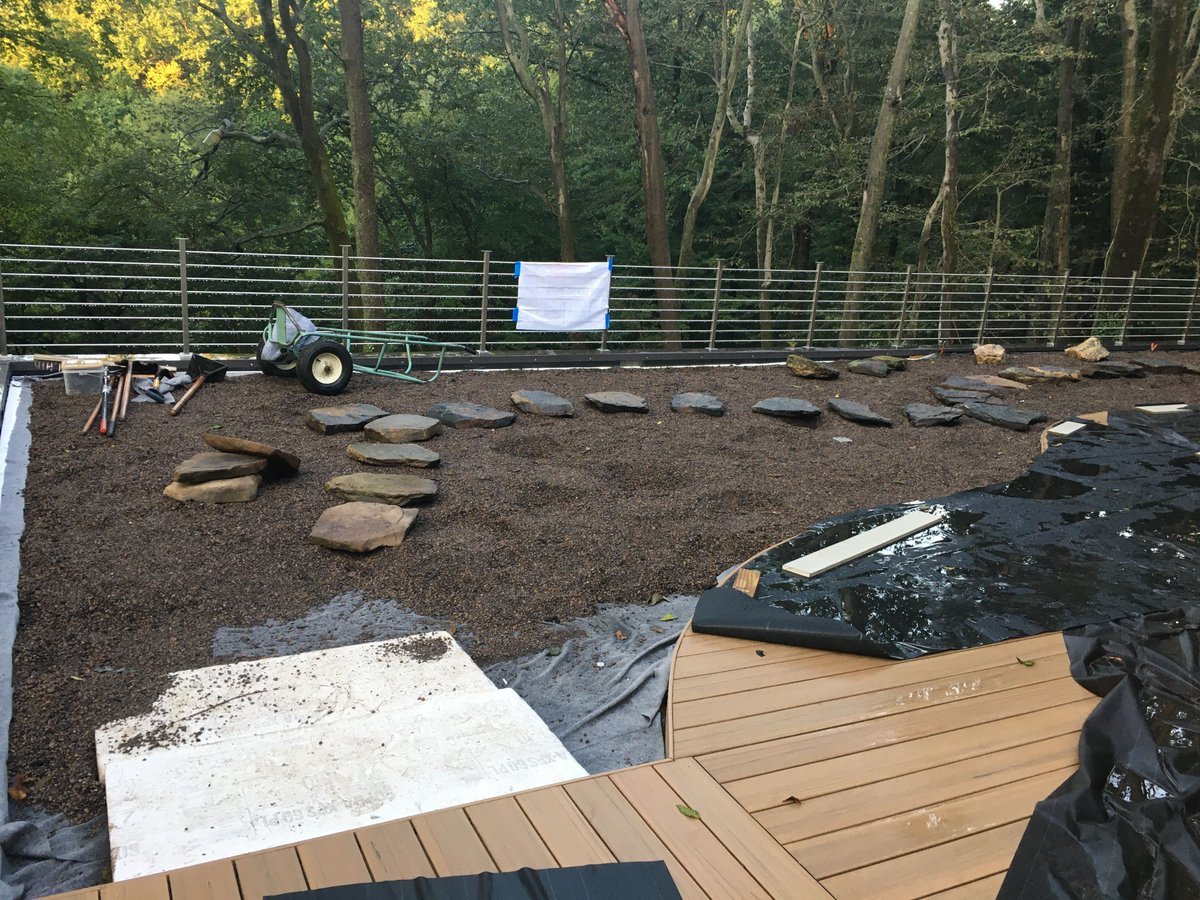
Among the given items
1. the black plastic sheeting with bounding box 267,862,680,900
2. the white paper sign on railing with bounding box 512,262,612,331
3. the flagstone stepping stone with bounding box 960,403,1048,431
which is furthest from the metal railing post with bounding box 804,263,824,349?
the black plastic sheeting with bounding box 267,862,680,900

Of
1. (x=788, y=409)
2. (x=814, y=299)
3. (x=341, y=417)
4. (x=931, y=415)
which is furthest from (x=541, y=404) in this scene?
(x=814, y=299)

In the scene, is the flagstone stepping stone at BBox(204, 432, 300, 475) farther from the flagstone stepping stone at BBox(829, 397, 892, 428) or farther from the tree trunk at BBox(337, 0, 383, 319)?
the tree trunk at BBox(337, 0, 383, 319)

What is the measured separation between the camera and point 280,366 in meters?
6.61

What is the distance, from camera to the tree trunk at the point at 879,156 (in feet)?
37.1

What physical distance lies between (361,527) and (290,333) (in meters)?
3.25

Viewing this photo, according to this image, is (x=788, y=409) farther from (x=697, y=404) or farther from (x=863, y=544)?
(x=863, y=544)

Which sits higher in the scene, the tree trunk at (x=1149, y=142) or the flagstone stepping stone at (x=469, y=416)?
the tree trunk at (x=1149, y=142)

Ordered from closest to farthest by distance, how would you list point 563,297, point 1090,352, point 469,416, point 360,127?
point 469,416 < point 563,297 < point 1090,352 < point 360,127

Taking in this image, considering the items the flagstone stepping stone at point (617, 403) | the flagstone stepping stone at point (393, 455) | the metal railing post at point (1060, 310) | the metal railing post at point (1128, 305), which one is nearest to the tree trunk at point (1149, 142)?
the metal railing post at point (1128, 305)

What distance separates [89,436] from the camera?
16.0ft

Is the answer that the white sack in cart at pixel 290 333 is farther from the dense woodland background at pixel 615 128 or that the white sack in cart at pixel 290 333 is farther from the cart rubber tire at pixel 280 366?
the dense woodland background at pixel 615 128

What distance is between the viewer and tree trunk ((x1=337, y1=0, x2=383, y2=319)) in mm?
10484

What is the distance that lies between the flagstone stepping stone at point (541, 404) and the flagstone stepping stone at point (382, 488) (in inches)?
77.6

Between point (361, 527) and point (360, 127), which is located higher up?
point (360, 127)
